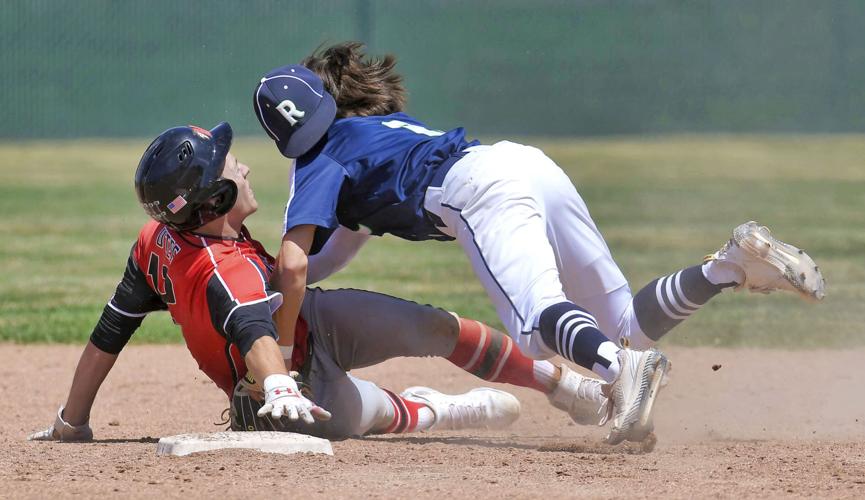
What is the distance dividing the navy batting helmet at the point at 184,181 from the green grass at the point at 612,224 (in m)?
3.50

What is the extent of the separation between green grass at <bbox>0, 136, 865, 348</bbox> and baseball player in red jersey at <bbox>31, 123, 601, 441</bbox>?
9.87 feet

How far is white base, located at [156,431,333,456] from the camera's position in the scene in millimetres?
3242

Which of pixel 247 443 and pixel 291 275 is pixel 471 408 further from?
pixel 247 443

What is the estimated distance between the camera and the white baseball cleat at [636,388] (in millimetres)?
3070

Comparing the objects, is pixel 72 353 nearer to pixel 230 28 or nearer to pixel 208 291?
pixel 208 291

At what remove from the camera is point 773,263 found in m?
3.58

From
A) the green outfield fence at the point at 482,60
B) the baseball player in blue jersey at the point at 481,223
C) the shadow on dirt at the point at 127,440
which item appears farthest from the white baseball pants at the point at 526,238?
the green outfield fence at the point at 482,60

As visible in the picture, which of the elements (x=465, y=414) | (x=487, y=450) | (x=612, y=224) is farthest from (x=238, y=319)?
(x=612, y=224)

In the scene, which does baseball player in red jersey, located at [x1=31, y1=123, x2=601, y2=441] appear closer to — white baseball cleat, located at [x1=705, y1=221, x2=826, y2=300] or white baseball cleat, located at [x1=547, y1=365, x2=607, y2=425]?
white baseball cleat, located at [x1=547, y1=365, x2=607, y2=425]

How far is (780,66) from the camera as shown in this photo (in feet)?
41.7

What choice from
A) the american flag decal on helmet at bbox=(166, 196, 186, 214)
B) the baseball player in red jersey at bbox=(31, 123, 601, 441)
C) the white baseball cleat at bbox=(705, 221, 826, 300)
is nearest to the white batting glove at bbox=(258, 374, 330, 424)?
the baseball player in red jersey at bbox=(31, 123, 601, 441)

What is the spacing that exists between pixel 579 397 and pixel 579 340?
967 millimetres

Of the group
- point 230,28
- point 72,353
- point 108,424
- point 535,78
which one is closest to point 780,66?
point 535,78

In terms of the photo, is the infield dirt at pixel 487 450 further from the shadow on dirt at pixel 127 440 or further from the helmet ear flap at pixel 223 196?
the helmet ear flap at pixel 223 196
